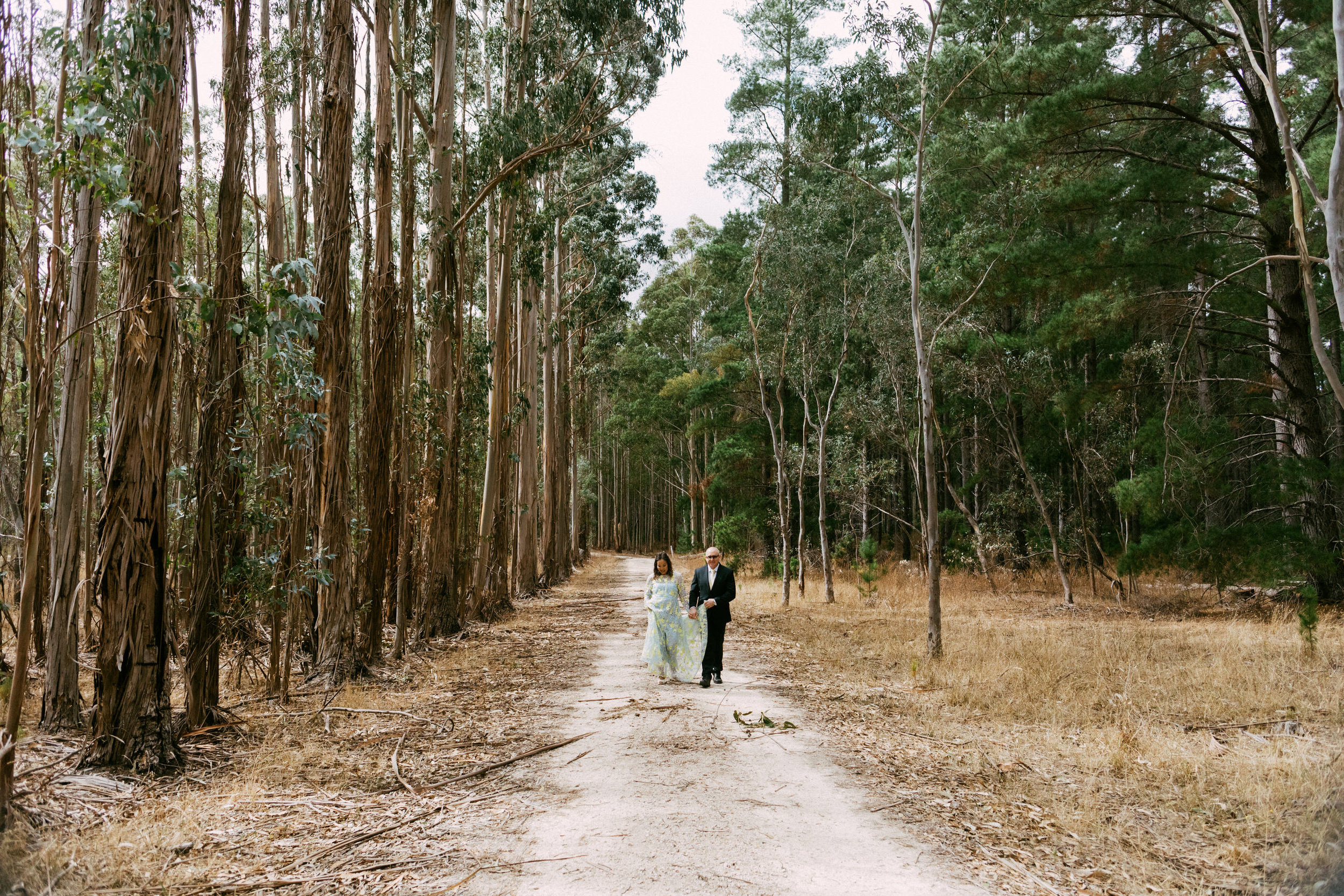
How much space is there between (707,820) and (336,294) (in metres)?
6.83

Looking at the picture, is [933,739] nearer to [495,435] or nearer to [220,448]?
[220,448]

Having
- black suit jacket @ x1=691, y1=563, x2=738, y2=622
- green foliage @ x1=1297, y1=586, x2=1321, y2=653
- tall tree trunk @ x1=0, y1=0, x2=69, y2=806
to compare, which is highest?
tall tree trunk @ x1=0, y1=0, x2=69, y2=806

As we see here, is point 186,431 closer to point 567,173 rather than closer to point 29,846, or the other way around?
point 29,846

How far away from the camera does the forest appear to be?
559cm

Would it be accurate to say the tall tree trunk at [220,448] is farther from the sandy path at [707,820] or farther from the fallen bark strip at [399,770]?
the sandy path at [707,820]

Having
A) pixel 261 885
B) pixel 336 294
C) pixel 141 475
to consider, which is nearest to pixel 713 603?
pixel 336 294

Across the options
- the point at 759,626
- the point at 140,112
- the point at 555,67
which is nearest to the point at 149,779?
the point at 140,112

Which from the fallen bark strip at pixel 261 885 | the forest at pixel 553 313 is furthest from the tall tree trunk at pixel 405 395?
the fallen bark strip at pixel 261 885

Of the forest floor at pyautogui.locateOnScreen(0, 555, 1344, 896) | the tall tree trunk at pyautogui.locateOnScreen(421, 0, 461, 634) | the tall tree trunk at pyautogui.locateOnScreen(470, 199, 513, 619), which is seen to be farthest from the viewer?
the tall tree trunk at pyautogui.locateOnScreen(470, 199, 513, 619)

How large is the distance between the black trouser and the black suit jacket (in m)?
0.05

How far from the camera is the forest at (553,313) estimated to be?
559 cm

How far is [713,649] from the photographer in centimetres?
945

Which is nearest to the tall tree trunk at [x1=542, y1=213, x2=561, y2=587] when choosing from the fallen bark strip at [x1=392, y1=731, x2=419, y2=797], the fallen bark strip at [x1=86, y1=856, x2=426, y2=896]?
the fallen bark strip at [x1=392, y1=731, x2=419, y2=797]

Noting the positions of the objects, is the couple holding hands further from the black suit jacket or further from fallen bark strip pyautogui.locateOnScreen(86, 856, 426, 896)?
fallen bark strip pyautogui.locateOnScreen(86, 856, 426, 896)
